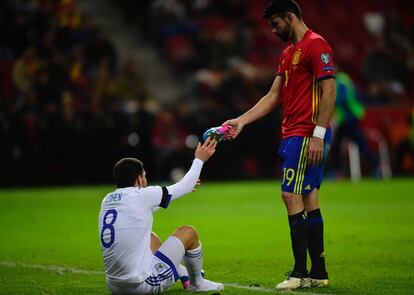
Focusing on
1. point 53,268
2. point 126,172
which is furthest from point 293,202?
point 53,268

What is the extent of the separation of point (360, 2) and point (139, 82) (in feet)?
35.0

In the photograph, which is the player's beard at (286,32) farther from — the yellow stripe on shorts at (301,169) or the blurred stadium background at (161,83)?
the blurred stadium background at (161,83)

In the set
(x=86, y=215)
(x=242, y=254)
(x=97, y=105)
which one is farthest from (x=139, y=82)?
(x=242, y=254)

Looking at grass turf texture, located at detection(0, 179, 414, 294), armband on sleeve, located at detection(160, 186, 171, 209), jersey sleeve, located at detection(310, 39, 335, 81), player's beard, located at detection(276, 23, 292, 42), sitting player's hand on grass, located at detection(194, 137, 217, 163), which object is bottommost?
grass turf texture, located at detection(0, 179, 414, 294)

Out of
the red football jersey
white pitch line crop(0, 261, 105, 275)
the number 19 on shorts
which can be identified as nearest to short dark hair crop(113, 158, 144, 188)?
the number 19 on shorts

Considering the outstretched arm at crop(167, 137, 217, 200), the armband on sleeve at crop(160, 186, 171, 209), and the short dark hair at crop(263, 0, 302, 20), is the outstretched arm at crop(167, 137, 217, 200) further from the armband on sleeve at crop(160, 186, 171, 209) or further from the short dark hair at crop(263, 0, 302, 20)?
the short dark hair at crop(263, 0, 302, 20)

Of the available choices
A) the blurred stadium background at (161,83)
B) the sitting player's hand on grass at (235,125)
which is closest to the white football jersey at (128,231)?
the sitting player's hand on grass at (235,125)

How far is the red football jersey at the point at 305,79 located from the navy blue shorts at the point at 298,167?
0.10 metres

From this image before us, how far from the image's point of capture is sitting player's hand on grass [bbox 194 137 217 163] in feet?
25.7

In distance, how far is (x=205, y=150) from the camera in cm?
785

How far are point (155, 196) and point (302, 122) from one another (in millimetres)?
1605

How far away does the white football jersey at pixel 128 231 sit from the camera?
7.39 meters

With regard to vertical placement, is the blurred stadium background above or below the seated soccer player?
above

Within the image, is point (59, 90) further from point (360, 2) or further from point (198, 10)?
point (360, 2)
